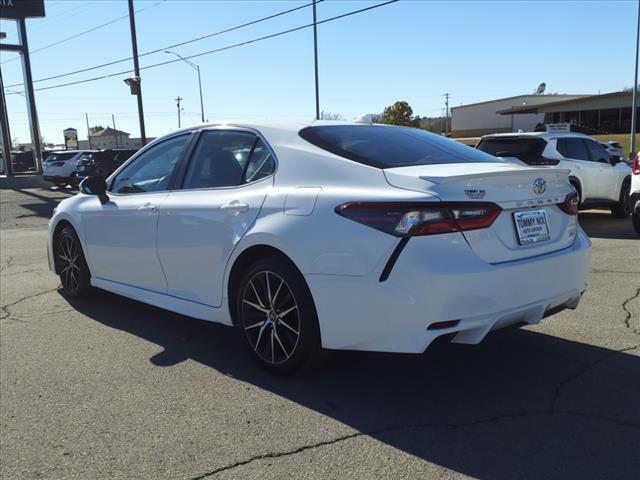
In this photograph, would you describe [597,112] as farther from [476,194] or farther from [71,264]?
[476,194]

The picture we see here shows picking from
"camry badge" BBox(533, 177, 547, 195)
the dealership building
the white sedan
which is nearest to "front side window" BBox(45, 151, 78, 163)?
the white sedan

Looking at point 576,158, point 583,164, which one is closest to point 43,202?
point 576,158

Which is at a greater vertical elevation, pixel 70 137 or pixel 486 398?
pixel 70 137

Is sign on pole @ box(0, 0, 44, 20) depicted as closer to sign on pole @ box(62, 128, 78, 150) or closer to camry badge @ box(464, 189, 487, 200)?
camry badge @ box(464, 189, 487, 200)

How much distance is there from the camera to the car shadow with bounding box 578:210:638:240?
31.6 feet

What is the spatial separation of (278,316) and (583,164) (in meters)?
9.26

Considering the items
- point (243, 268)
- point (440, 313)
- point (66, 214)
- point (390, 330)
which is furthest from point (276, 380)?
point (66, 214)

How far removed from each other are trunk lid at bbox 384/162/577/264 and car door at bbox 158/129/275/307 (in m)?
1.02

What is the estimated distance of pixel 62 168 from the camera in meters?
25.1

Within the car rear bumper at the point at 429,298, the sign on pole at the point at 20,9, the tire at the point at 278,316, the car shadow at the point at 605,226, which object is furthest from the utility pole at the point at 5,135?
the car rear bumper at the point at 429,298

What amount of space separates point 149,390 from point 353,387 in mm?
1290

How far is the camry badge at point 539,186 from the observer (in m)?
3.62

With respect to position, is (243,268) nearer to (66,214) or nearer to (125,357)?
(125,357)

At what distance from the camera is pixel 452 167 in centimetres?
362
